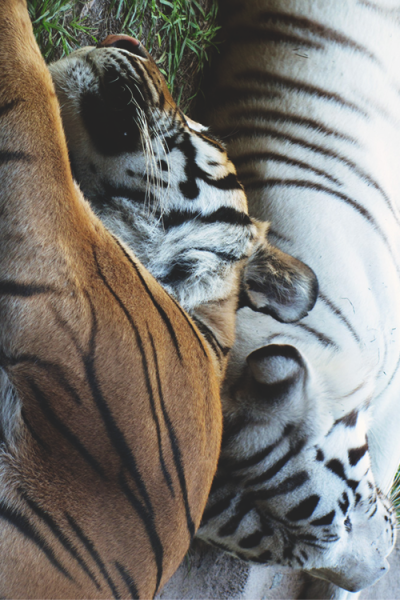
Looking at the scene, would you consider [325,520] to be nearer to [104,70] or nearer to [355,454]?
[355,454]

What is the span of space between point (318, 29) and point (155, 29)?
553 millimetres

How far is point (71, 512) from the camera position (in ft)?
3.01

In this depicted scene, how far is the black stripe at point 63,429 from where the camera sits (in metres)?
0.89

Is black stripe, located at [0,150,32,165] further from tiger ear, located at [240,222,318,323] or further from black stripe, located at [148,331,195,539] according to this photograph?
tiger ear, located at [240,222,318,323]

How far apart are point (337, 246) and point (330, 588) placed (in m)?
1.33

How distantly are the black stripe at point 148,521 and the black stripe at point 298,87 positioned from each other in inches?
58.0

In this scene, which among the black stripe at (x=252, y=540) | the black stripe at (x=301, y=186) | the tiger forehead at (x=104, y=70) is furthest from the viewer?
the black stripe at (x=301, y=186)

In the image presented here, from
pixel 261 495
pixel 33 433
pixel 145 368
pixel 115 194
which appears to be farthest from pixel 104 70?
pixel 261 495

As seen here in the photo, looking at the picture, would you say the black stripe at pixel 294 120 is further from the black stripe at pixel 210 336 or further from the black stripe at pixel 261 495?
the black stripe at pixel 261 495

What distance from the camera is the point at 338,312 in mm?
1740

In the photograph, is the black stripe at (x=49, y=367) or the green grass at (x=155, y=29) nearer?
the black stripe at (x=49, y=367)

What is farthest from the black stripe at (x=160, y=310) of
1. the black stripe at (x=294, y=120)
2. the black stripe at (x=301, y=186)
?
the black stripe at (x=294, y=120)

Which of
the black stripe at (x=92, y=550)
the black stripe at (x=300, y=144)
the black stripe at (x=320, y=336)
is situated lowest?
the black stripe at (x=92, y=550)

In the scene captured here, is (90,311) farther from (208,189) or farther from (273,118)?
(273,118)
